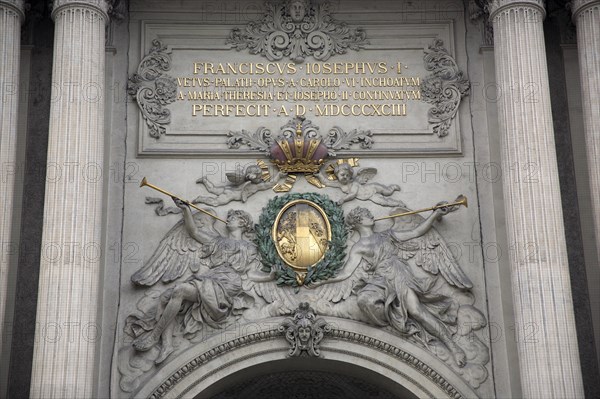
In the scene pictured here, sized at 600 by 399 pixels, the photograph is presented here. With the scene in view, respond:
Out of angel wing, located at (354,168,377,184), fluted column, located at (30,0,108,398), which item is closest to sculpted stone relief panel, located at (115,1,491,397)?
angel wing, located at (354,168,377,184)

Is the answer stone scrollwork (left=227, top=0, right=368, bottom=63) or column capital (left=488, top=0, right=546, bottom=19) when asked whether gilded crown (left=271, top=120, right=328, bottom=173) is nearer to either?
stone scrollwork (left=227, top=0, right=368, bottom=63)

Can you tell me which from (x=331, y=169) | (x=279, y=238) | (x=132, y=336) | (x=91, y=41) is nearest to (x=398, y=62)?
(x=331, y=169)

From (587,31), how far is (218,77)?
18.2ft

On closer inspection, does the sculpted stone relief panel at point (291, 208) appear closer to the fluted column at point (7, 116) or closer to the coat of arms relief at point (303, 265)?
the coat of arms relief at point (303, 265)

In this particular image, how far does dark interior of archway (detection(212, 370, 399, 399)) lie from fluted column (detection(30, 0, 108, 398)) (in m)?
2.77

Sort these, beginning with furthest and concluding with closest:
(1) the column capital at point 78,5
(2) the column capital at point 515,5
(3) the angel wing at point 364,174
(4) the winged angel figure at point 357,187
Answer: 1. (3) the angel wing at point 364,174
2. (4) the winged angel figure at point 357,187
3. (2) the column capital at point 515,5
4. (1) the column capital at point 78,5

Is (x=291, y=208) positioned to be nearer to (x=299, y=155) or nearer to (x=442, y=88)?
(x=299, y=155)

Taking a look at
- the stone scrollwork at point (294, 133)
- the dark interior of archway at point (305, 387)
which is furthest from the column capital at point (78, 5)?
the dark interior of archway at point (305, 387)

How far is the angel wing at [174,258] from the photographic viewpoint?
1611 cm

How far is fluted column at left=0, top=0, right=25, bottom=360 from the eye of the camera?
49.6ft

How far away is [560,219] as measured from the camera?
15195 millimetres

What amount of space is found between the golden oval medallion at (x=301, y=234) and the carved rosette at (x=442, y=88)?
230cm

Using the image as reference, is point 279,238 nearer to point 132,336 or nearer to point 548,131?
point 132,336

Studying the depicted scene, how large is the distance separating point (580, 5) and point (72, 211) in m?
7.90
